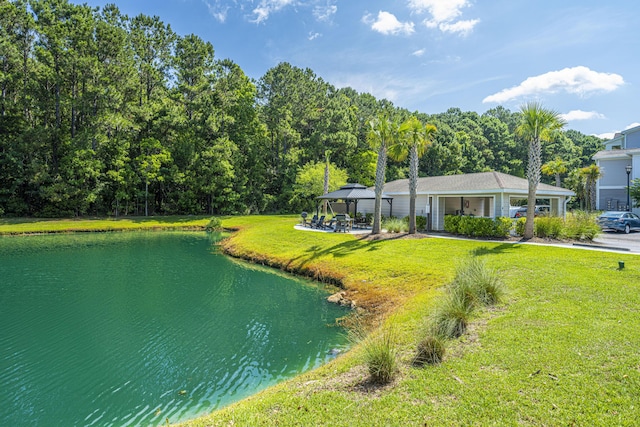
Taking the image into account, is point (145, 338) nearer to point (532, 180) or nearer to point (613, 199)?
point (532, 180)

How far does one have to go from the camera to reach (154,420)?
534 centimetres

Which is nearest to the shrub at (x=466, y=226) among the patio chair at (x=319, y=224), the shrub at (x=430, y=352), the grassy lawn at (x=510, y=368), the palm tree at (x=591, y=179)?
the grassy lawn at (x=510, y=368)

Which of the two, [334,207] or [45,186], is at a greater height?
[45,186]

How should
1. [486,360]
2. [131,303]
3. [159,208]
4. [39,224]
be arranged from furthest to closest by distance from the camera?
[159,208], [39,224], [131,303], [486,360]

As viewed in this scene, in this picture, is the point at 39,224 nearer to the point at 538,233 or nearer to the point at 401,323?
the point at 401,323

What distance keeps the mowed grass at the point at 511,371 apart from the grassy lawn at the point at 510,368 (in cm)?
1

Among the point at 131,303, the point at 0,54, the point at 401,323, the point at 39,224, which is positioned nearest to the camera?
the point at 401,323

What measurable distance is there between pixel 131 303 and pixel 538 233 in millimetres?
17461

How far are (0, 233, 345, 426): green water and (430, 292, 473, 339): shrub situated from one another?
250 centimetres

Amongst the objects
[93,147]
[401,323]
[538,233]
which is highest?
[93,147]

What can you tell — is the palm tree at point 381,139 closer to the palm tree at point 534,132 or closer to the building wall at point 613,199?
the palm tree at point 534,132

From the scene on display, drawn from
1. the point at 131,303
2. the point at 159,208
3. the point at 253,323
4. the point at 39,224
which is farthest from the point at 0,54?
the point at 253,323

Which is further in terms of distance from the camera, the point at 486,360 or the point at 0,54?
the point at 0,54

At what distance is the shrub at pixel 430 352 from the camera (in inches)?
213
